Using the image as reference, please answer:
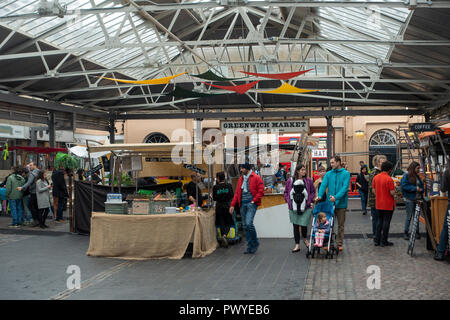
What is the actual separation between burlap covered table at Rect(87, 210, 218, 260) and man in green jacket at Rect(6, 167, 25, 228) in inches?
223

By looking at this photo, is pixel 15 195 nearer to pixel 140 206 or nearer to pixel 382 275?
pixel 140 206

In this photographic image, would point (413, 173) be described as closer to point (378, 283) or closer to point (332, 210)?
point (332, 210)

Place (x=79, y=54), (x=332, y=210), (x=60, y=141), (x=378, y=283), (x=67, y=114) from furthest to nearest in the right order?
(x=60, y=141), (x=67, y=114), (x=79, y=54), (x=332, y=210), (x=378, y=283)

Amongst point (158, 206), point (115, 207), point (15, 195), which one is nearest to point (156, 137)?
point (15, 195)

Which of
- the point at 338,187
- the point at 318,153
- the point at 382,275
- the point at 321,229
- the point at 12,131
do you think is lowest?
the point at 382,275

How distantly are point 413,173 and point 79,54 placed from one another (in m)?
11.7

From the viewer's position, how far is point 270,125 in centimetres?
2245

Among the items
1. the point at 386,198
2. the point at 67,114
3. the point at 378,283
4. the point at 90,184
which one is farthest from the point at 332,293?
the point at 67,114

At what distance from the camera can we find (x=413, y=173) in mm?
10367

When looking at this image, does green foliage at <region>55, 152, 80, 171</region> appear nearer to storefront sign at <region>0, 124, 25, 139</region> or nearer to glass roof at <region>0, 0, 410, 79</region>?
glass roof at <region>0, 0, 410, 79</region>

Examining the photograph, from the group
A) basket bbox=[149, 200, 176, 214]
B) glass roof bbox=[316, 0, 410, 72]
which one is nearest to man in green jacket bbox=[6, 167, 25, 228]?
basket bbox=[149, 200, 176, 214]

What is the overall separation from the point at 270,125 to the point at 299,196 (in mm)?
12752

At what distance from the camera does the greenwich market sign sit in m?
22.3

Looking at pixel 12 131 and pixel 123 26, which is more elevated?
pixel 123 26
